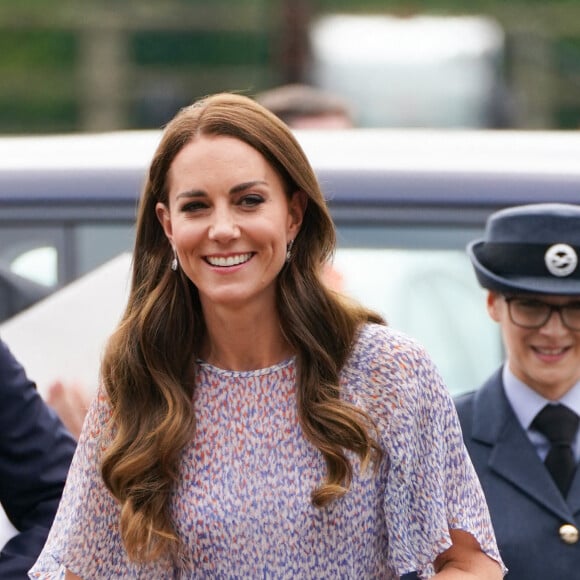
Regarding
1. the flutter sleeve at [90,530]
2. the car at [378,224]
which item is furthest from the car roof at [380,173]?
the flutter sleeve at [90,530]

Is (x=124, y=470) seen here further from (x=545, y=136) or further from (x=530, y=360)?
(x=545, y=136)

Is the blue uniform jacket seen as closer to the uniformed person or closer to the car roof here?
the uniformed person

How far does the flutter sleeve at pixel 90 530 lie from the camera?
9.01 feet

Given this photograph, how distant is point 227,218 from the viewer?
2.70m

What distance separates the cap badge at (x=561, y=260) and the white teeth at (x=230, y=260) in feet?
2.80

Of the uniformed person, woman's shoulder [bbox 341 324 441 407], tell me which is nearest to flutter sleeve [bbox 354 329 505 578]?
woman's shoulder [bbox 341 324 441 407]

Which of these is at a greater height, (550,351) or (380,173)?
(380,173)

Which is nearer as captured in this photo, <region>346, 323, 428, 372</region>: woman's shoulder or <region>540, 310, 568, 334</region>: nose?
<region>346, 323, 428, 372</region>: woman's shoulder

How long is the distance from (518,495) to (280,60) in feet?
52.7

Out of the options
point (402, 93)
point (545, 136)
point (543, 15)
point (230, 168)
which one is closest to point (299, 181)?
point (230, 168)

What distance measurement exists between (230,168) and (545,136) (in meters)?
1.58

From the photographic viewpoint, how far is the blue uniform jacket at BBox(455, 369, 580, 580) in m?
3.13

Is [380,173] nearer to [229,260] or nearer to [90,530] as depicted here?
[229,260]

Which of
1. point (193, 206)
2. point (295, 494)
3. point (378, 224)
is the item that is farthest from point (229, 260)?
point (378, 224)
